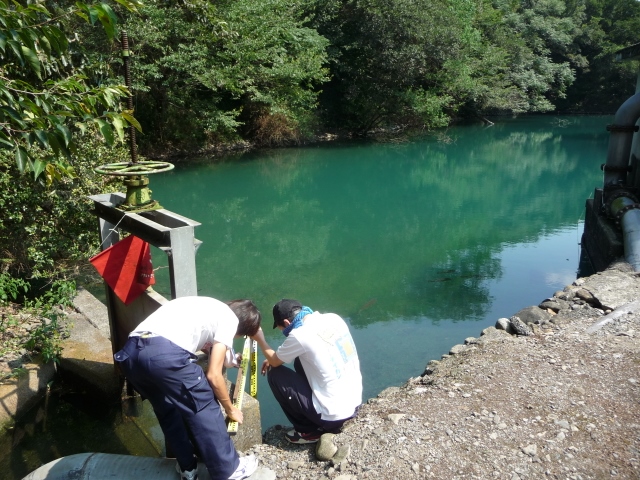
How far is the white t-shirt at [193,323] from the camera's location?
9.23 feet

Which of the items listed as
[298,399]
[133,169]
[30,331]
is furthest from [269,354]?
[30,331]

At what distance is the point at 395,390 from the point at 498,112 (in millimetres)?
33505

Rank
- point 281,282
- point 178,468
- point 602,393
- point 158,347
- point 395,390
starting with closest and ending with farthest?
point 158,347 < point 178,468 < point 602,393 < point 395,390 < point 281,282

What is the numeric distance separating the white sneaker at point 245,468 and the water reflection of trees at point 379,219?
4197 millimetres

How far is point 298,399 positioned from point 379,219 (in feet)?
31.8

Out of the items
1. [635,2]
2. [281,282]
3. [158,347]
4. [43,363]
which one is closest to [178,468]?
[158,347]

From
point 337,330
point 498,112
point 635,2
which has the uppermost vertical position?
point 635,2

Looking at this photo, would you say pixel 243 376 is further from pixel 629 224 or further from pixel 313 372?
pixel 629 224

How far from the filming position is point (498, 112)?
35438mm

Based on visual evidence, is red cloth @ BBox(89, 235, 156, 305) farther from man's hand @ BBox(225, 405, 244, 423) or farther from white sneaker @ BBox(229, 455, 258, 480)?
white sneaker @ BBox(229, 455, 258, 480)

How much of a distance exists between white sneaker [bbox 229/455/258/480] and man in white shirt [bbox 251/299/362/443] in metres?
0.43

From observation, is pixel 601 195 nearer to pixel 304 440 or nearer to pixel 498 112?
pixel 304 440

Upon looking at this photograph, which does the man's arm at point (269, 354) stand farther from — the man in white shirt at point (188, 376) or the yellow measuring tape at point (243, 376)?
the man in white shirt at point (188, 376)

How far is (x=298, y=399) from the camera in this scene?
11.3 ft
